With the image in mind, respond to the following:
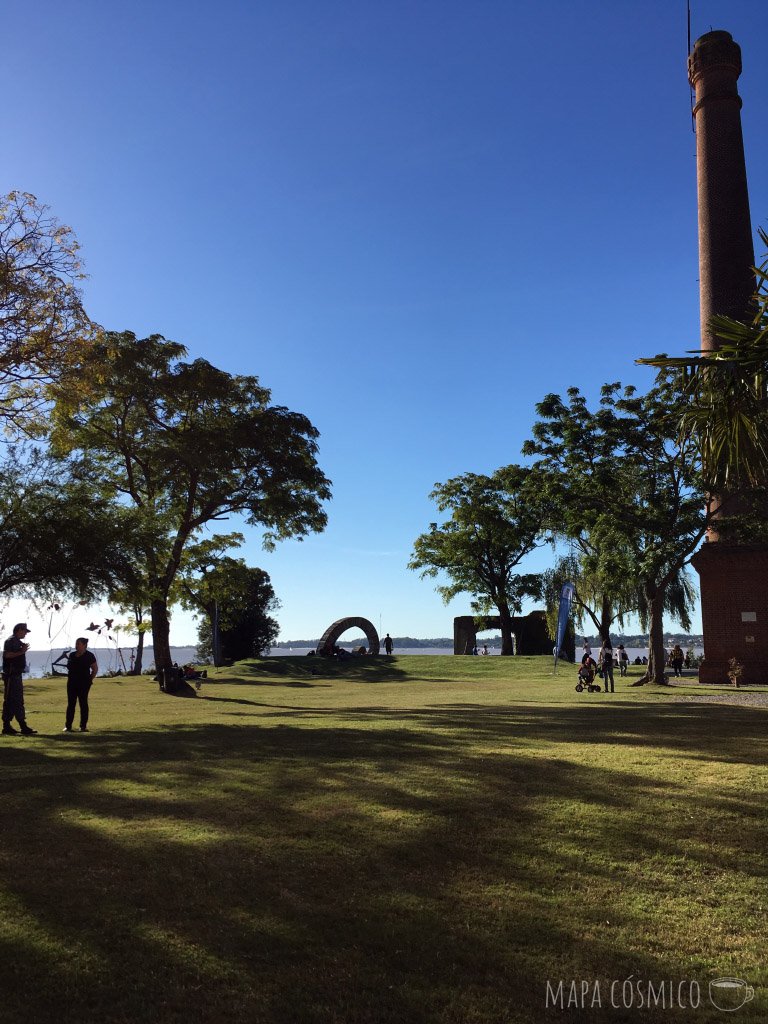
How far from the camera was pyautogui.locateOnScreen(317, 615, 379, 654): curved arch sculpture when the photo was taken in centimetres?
5303

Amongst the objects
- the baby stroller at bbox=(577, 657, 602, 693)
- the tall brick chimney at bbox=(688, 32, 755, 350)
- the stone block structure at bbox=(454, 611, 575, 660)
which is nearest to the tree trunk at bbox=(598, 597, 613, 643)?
the stone block structure at bbox=(454, 611, 575, 660)

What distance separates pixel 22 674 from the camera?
45.5 ft

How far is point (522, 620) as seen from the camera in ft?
181

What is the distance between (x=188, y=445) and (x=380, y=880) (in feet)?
82.5

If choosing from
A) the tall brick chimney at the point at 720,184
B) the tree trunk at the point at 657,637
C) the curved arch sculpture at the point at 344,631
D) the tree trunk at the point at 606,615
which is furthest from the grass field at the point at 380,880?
the curved arch sculpture at the point at 344,631

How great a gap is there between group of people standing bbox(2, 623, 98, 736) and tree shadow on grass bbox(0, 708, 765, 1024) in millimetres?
4447

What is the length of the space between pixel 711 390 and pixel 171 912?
735cm

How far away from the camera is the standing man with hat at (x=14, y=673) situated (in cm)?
1325

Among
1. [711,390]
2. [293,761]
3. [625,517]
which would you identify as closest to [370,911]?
[293,761]

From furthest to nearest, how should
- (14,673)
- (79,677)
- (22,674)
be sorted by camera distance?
(79,677), (22,674), (14,673)

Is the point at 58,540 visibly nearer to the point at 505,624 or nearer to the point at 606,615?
the point at 606,615

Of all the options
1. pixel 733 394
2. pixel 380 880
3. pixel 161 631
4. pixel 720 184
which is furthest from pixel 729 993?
pixel 720 184

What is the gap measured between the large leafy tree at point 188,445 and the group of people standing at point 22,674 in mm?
14085

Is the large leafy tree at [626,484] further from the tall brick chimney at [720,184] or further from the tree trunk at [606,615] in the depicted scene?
the tree trunk at [606,615]
